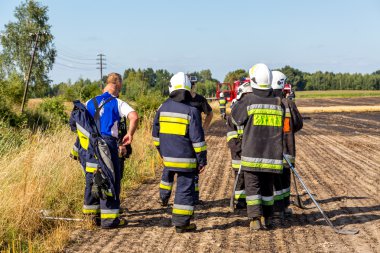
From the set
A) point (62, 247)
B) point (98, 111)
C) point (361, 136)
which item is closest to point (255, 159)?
point (98, 111)

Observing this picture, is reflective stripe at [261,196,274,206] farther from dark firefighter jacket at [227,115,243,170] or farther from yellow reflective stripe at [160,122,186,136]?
yellow reflective stripe at [160,122,186,136]

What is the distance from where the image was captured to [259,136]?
240 inches

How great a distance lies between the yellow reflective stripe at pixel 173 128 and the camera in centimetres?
609

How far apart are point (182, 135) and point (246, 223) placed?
1.48 m

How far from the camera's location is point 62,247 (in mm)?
5484

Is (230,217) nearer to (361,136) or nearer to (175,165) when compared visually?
(175,165)

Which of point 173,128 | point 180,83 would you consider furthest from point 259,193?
point 180,83

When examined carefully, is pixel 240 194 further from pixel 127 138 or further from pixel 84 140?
pixel 84 140

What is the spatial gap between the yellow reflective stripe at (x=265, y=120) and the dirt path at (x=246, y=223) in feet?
4.27

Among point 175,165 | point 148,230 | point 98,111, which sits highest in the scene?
point 98,111

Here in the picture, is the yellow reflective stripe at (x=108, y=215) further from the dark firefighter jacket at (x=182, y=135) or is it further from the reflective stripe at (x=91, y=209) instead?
the dark firefighter jacket at (x=182, y=135)

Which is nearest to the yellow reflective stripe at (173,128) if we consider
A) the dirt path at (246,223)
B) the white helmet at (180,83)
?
the white helmet at (180,83)

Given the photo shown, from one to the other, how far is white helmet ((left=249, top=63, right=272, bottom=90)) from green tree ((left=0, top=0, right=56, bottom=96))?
181ft

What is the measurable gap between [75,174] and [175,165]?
290 centimetres
